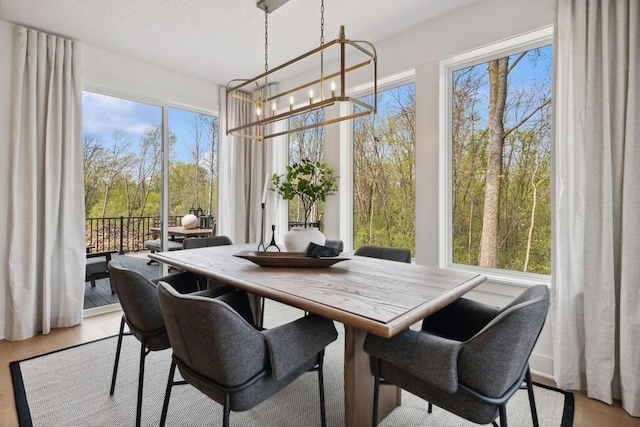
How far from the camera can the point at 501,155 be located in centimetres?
266

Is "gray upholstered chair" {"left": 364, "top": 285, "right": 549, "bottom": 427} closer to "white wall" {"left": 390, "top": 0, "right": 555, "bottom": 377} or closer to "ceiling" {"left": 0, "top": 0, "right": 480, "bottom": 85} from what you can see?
"white wall" {"left": 390, "top": 0, "right": 555, "bottom": 377}

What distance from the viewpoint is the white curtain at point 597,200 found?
1918mm

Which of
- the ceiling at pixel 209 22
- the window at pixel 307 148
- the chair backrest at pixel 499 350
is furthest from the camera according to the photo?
the window at pixel 307 148

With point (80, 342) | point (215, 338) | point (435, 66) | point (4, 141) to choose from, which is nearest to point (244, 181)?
point (4, 141)

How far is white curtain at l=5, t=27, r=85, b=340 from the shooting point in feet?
9.41

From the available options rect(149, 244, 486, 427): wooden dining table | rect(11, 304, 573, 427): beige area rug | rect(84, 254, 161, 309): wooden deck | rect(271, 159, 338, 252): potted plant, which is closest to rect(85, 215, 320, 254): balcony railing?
rect(84, 254, 161, 309): wooden deck

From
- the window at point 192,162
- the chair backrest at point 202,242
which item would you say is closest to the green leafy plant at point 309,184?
the chair backrest at point 202,242

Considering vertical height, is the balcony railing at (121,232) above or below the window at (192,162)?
below

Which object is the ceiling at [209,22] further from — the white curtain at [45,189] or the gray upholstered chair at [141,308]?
the gray upholstered chair at [141,308]

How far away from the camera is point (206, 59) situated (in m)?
3.60

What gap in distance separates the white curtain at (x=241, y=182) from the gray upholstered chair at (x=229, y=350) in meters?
2.91

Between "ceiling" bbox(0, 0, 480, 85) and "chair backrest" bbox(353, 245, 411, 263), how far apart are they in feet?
6.25

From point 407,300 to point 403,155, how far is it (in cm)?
214

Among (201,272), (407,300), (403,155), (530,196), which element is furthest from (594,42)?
(201,272)
